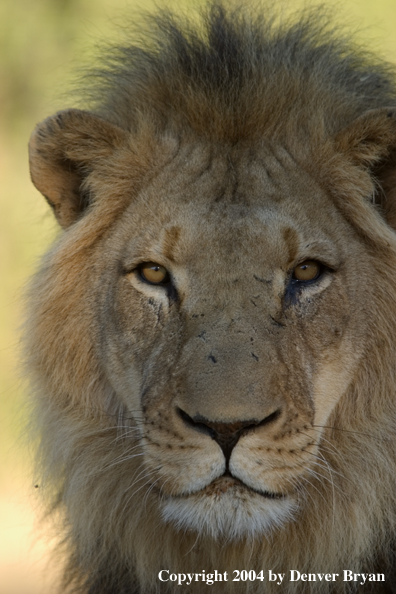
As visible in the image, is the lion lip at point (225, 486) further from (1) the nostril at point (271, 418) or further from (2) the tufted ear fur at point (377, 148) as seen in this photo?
(2) the tufted ear fur at point (377, 148)

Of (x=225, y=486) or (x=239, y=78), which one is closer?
(x=225, y=486)

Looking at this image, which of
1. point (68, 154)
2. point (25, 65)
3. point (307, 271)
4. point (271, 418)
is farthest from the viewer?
point (25, 65)

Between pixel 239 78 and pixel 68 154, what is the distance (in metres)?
0.71

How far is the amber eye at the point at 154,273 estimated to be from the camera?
2988mm

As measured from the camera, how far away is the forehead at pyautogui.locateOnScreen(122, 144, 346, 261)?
2.89 m

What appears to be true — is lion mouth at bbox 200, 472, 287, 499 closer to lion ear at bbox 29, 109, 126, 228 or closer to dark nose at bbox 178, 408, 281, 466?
dark nose at bbox 178, 408, 281, 466

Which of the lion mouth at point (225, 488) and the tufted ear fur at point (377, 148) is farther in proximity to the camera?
the tufted ear fur at point (377, 148)

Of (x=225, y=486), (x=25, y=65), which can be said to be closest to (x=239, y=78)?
(x=225, y=486)

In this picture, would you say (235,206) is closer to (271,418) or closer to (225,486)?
(271,418)

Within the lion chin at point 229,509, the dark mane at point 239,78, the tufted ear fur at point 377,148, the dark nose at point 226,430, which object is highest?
the dark mane at point 239,78

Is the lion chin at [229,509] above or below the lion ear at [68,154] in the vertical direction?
below

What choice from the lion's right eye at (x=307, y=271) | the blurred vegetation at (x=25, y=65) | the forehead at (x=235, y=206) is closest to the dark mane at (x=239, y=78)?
the forehead at (x=235, y=206)

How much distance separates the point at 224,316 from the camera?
2.74 m

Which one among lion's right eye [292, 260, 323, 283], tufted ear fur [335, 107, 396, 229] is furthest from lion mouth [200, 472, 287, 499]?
tufted ear fur [335, 107, 396, 229]
